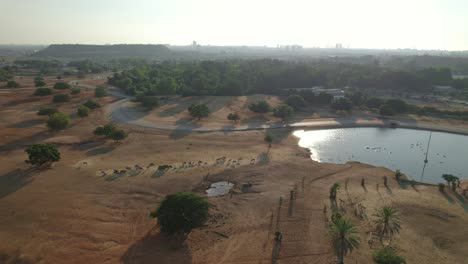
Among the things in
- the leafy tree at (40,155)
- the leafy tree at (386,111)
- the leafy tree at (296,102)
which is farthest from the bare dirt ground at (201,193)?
the leafy tree at (386,111)

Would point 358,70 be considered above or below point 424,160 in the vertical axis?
above

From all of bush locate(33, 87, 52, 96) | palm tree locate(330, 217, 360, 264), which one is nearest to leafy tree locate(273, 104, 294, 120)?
palm tree locate(330, 217, 360, 264)

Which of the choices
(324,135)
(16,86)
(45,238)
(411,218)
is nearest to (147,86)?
(16,86)

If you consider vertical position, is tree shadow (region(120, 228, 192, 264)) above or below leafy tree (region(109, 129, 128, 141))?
below

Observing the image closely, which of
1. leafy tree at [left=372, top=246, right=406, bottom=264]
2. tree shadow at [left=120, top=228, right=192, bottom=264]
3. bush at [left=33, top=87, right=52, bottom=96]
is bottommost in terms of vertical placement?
tree shadow at [left=120, top=228, right=192, bottom=264]

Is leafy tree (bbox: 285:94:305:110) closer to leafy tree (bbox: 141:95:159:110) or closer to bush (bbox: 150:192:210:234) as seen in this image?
leafy tree (bbox: 141:95:159:110)

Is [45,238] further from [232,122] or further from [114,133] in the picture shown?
[232,122]
